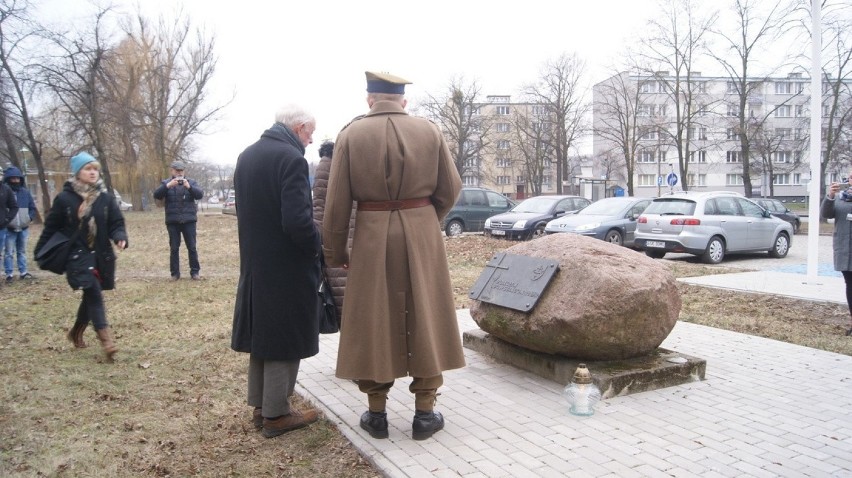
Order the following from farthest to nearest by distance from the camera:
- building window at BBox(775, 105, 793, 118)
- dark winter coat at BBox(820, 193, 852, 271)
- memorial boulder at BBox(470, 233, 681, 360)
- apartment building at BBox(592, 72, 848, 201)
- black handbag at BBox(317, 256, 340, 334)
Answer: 1. building window at BBox(775, 105, 793, 118)
2. apartment building at BBox(592, 72, 848, 201)
3. dark winter coat at BBox(820, 193, 852, 271)
4. black handbag at BBox(317, 256, 340, 334)
5. memorial boulder at BBox(470, 233, 681, 360)

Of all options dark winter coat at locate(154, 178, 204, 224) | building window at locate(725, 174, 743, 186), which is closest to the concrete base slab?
dark winter coat at locate(154, 178, 204, 224)

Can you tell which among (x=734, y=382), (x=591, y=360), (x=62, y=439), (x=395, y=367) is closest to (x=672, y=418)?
(x=591, y=360)

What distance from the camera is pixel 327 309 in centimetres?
460

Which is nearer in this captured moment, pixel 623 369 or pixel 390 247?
pixel 390 247

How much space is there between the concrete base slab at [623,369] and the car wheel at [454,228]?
15.4 m

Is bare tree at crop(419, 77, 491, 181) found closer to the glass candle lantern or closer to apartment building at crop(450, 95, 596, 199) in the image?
apartment building at crop(450, 95, 596, 199)

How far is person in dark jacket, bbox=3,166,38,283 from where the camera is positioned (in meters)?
10.1

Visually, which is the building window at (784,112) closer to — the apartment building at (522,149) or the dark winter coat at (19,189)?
the apartment building at (522,149)

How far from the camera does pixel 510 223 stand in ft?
58.8

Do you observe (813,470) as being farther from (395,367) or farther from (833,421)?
(395,367)

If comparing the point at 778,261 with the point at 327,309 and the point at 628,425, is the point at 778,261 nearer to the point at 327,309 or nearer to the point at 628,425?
the point at 628,425

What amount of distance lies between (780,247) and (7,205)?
15.8 meters

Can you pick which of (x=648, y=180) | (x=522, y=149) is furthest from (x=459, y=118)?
(x=648, y=180)

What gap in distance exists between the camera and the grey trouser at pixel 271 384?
12.6 feet
